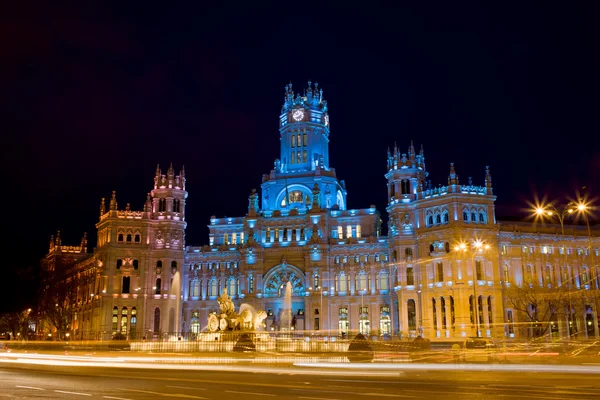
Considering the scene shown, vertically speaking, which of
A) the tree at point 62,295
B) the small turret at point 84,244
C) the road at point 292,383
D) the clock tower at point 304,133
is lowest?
the road at point 292,383

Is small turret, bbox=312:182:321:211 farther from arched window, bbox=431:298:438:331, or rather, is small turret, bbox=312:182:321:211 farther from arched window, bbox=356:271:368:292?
arched window, bbox=431:298:438:331

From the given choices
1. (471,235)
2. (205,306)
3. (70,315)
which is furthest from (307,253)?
(70,315)

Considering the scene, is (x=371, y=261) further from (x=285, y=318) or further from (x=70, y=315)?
(x=70, y=315)

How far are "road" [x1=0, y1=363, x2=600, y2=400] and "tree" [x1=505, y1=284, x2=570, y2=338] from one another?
2129 inches

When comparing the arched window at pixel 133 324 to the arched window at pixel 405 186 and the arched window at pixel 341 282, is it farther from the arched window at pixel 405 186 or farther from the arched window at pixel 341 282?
the arched window at pixel 405 186

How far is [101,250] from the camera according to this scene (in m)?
104

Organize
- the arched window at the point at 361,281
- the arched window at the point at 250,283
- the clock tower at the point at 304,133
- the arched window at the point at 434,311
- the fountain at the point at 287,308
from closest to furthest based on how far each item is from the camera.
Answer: the arched window at the point at 434,311 < the arched window at the point at 361,281 < the fountain at the point at 287,308 < the arched window at the point at 250,283 < the clock tower at the point at 304,133

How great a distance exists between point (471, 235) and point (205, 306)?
4726cm

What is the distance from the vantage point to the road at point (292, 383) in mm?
21250

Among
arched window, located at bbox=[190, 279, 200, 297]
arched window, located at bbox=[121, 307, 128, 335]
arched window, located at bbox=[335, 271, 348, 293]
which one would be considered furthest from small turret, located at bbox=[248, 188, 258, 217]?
arched window, located at bbox=[121, 307, 128, 335]

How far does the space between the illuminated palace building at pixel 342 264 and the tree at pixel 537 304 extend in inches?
13.6

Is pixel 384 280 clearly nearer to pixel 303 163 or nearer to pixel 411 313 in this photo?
pixel 411 313

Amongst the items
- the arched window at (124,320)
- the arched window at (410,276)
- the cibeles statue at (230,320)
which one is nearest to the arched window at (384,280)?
the arched window at (410,276)

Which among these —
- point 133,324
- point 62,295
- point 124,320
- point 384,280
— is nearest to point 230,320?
point 384,280
